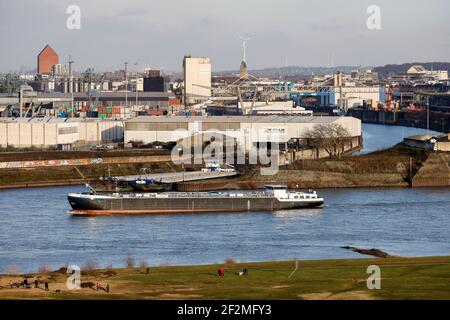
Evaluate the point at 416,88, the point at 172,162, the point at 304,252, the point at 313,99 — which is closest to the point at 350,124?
the point at 172,162

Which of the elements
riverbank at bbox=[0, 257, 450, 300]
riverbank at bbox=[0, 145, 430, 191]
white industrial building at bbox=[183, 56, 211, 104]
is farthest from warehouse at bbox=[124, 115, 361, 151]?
white industrial building at bbox=[183, 56, 211, 104]

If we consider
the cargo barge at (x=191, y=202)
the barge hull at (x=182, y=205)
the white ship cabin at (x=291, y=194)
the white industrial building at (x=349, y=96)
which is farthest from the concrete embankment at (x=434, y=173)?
the white industrial building at (x=349, y=96)

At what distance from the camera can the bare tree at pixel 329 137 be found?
31.8 m

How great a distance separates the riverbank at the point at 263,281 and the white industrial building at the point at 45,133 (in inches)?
723

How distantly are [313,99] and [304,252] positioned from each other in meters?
57.4

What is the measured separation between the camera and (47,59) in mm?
93875

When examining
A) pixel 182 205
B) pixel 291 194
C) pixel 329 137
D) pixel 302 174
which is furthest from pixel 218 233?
pixel 329 137

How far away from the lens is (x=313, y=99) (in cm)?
7331

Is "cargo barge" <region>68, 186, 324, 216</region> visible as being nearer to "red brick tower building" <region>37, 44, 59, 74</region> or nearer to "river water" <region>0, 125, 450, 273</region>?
"river water" <region>0, 125, 450, 273</region>

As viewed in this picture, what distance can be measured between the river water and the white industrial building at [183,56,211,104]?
39.8 m

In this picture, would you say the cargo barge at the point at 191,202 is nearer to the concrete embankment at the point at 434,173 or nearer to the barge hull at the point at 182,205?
the barge hull at the point at 182,205

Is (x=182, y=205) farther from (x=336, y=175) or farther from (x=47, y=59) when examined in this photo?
(x=47, y=59)

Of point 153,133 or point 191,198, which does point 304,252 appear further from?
point 153,133

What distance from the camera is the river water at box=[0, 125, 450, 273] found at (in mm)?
16031
